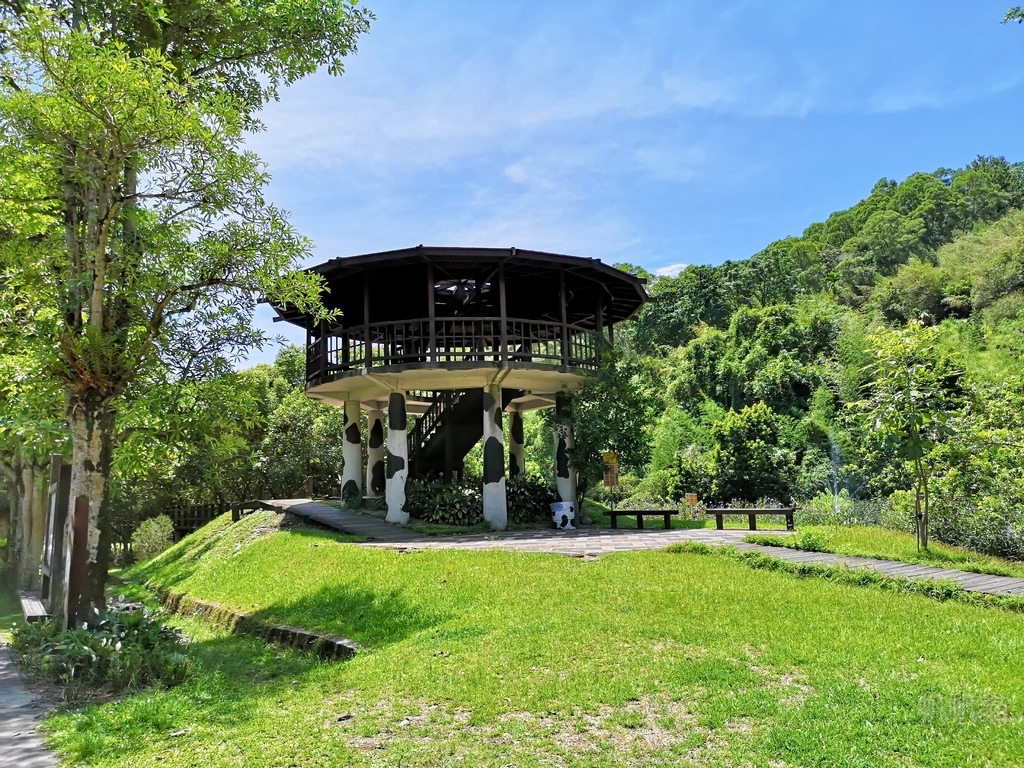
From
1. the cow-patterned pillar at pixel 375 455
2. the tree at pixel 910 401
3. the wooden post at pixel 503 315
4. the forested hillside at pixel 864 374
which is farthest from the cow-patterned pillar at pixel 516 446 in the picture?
the tree at pixel 910 401

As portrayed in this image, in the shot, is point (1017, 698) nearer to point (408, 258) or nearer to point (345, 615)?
point (345, 615)

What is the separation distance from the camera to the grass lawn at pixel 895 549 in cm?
946

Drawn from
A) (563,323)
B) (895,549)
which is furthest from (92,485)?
(895,549)

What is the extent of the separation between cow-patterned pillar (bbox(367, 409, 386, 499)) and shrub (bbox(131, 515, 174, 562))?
793cm

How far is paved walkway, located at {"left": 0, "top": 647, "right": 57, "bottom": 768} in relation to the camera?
4.81m

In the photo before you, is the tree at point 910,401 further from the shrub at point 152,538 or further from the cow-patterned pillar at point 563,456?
the shrub at point 152,538

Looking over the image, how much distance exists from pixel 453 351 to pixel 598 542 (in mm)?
6627

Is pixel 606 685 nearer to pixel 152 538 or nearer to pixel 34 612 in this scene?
pixel 34 612

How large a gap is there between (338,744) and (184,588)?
11.0 m

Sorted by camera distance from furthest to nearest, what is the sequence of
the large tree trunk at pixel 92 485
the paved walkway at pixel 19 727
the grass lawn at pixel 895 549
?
the grass lawn at pixel 895 549
the large tree trunk at pixel 92 485
the paved walkway at pixel 19 727

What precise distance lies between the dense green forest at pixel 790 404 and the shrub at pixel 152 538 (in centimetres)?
157

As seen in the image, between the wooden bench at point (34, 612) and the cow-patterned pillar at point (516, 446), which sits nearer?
the wooden bench at point (34, 612)

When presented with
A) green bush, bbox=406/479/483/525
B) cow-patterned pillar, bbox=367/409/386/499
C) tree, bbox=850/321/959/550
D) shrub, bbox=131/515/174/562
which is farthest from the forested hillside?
shrub, bbox=131/515/174/562

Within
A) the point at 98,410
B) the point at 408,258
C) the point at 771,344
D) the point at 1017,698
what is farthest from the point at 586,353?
the point at 771,344
